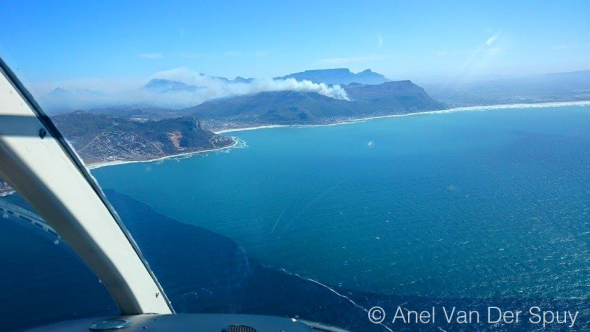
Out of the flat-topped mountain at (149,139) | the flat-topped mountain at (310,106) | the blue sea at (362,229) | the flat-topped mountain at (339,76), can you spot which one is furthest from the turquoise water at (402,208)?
the flat-topped mountain at (339,76)

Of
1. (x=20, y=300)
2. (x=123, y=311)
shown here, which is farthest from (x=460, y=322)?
(x=20, y=300)

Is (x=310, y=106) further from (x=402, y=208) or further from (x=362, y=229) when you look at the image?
(x=362, y=229)

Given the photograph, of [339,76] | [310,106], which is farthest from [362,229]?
[339,76]

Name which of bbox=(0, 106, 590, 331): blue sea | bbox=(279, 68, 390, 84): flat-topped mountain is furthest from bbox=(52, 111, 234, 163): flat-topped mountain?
bbox=(279, 68, 390, 84): flat-topped mountain

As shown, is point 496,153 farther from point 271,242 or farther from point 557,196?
point 271,242

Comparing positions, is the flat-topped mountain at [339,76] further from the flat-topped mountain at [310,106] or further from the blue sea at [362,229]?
the blue sea at [362,229]

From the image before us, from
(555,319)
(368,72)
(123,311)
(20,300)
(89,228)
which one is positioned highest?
(368,72)
